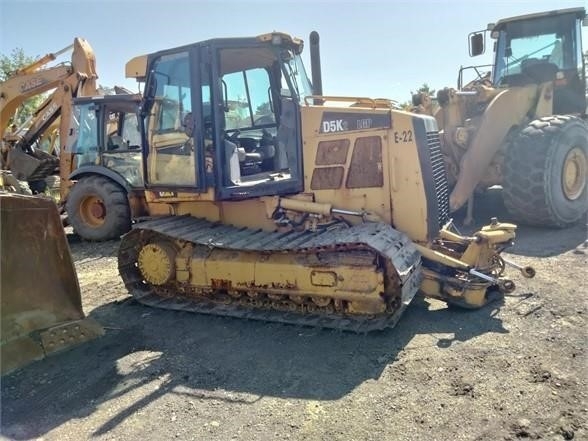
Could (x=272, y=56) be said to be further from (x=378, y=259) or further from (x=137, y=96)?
(x=137, y=96)

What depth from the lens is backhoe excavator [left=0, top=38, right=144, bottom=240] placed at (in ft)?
27.2

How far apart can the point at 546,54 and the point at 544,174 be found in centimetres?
282

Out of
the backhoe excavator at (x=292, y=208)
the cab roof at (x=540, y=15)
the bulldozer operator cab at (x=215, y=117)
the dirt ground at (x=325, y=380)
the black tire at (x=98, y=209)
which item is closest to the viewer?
the dirt ground at (x=325, y=380)

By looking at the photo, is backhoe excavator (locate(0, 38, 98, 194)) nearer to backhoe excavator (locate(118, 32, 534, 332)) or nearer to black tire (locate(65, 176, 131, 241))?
black tire (locate(65, 176, 131, 241))

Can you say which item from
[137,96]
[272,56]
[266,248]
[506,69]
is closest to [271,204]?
[266,248]

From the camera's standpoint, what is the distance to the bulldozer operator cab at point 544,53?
7.75 m

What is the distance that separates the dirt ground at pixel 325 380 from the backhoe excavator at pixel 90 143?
4.01 m

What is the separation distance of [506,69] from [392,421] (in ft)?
23.6

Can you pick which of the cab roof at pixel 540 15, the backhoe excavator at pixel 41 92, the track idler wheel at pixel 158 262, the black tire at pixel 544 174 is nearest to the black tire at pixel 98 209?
the backhoe excavator at pixel 41 92

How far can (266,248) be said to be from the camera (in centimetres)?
430

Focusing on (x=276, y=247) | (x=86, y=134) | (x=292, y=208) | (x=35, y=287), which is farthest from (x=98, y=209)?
(x=276, y=247)

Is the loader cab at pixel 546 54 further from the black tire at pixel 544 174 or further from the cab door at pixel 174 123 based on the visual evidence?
the cab door at pixel 174 123

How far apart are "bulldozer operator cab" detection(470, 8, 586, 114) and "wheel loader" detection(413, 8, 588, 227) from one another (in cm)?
1

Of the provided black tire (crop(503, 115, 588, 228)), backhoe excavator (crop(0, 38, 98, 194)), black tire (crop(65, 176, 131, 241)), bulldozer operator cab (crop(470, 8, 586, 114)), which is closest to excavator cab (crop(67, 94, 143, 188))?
black tire (crop(65, 176, 131, 241))
